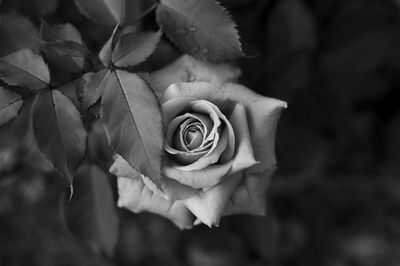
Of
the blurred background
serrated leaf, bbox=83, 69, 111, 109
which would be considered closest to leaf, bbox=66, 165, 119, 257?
the blurred background

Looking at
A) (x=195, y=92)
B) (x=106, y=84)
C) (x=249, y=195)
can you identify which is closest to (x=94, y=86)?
(x=106, y=84)

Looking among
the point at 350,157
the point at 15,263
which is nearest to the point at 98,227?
the point at 15,263

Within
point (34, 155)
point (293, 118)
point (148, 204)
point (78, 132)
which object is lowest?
point (293, 118)

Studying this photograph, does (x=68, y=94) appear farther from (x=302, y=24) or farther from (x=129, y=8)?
(x=302, y=24)

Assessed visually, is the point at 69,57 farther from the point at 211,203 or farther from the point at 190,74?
the point at 211,203

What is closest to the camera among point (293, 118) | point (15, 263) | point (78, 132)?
point (78, 132)

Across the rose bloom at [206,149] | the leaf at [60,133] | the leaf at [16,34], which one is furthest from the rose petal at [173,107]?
the leaf at [16,34]

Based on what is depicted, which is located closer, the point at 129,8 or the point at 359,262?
the point at 129,8
